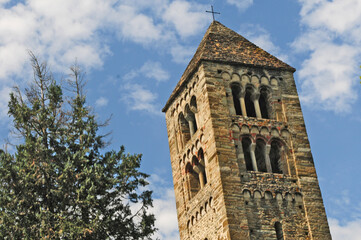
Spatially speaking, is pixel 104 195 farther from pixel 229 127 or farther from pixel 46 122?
pixel 229 127

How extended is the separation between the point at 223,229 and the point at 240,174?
2.52 meters

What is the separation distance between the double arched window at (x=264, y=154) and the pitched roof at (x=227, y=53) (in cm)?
386

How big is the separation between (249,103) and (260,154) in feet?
9.06

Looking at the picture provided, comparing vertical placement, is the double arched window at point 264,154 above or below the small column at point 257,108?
below

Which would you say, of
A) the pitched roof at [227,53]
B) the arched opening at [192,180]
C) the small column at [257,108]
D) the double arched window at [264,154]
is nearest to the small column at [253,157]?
the double arched window at [264,154]

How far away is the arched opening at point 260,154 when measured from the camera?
3334cm

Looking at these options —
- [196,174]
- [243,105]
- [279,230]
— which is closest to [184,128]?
[196,174]

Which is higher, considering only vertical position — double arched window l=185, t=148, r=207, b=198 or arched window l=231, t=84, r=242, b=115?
arched window l=231, t=84, r=242, b=115

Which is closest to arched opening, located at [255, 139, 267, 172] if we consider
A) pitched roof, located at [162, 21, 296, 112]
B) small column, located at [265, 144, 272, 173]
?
small column, located at [265, 144, 272, 173]

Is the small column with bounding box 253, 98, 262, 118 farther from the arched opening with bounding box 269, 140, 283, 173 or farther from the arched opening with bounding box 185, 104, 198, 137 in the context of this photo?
the arched opening with bounding box 185, 104, 198, 137

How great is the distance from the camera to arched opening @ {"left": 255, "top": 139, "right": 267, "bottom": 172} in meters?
33.3

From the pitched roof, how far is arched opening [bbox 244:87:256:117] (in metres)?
1.26

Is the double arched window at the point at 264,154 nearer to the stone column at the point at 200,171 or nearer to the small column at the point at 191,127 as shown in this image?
the stone column at the point at 200,171

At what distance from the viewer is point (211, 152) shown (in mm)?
32406
